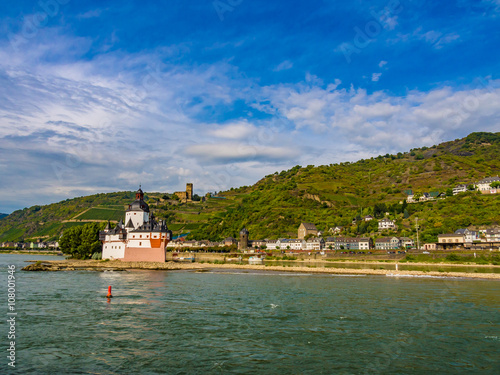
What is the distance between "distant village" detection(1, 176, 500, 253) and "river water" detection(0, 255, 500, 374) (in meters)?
47.8

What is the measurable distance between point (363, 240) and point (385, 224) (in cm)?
2082

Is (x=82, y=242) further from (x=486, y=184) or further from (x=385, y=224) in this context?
(x=486, y=184)

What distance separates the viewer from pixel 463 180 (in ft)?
546

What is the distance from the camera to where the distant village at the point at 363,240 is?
304ft

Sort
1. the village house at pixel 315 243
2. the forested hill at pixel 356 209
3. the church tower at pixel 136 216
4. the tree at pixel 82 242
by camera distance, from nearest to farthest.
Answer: the church tower at pixel 136 216
the tree at pixel 82 242
the forested hill at pixel 356 209
the village house at pixel 315 243

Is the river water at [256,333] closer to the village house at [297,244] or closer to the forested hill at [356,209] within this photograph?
the forested hill at [356,209]

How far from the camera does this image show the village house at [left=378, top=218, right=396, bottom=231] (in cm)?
12494

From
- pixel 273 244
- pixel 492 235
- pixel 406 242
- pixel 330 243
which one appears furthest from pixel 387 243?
pixel 273 244

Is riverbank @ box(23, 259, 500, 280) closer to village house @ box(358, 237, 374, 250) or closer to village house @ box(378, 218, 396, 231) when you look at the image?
village house @ box(358, 237, 374, 250)

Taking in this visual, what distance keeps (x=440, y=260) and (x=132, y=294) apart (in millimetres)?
66504

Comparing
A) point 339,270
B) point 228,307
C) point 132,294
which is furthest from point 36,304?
point 339,270

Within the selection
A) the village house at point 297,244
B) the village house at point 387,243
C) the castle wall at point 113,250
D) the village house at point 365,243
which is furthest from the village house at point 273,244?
the castle wall at point 113,250

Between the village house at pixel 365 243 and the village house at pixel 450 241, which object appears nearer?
the village house at pixel 450 241

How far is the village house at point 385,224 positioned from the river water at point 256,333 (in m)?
96.1
